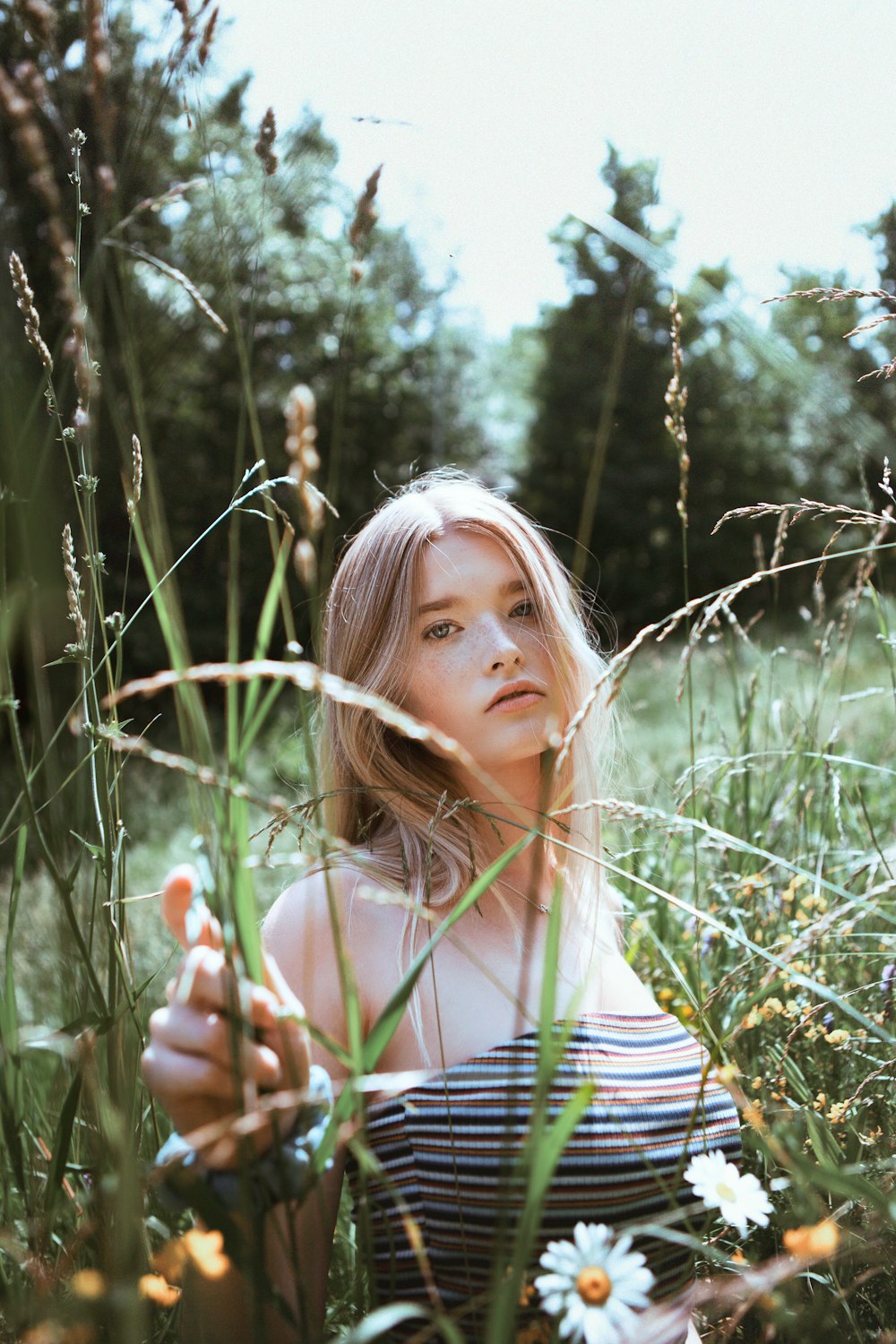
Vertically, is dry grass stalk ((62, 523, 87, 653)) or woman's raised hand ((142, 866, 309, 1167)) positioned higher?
dry grass stalk ((62, 523, 87, 653))

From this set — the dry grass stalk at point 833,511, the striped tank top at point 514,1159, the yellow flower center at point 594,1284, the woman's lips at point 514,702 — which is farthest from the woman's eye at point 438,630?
the yellow flower center at point 594,1284

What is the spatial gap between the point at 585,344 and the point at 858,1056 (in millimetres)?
15332

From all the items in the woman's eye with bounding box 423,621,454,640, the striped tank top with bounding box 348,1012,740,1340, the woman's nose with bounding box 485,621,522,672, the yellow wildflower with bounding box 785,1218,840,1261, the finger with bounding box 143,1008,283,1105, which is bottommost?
the striped tank top with bounding box 348,1012,740,1340

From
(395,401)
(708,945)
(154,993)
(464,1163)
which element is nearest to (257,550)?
(395,401)

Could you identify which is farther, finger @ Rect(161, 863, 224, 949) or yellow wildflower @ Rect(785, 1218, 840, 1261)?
finger @ Rect(161, 863, 224, 949)

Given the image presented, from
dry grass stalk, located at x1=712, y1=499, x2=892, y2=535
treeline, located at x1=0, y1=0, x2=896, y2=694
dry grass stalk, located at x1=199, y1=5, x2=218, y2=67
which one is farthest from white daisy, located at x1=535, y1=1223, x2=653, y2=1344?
dry grass stalk, located at x1=199, y1=5, x2=218, y2=67

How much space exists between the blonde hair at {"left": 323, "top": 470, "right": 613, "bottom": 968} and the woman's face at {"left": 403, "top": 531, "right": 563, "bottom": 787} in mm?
21

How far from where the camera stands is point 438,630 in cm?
159

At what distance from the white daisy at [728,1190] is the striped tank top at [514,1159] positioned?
0.16 m

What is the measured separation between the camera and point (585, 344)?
15.8 m

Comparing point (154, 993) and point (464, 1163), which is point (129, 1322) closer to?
point (464, 1163)

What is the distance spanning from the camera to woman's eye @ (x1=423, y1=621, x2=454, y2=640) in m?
1.59

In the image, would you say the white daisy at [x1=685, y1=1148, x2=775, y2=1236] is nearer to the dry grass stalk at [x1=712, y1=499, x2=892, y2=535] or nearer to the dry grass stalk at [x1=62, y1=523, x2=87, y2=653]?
the dry grass stalk at [x1=712, y1=499, x2=892, y2=535]

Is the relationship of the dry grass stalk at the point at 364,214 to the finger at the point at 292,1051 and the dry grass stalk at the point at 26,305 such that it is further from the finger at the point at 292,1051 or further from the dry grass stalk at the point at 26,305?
the finger at the point at 292,1051
